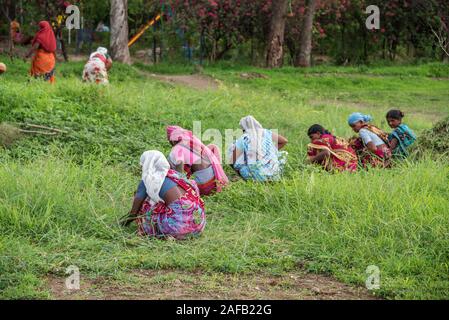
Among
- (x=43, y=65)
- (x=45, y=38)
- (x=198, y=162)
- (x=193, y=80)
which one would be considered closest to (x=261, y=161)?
(x=198, y=162)

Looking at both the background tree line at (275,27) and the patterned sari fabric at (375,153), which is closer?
the patterned sari fabric at (375,153)

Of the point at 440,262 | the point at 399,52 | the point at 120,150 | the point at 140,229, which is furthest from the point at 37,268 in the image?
the point at 399,52

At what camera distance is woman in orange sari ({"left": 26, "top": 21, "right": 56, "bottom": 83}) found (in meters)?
13.2

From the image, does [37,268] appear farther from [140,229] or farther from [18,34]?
[18,34]

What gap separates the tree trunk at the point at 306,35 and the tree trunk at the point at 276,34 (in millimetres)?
474

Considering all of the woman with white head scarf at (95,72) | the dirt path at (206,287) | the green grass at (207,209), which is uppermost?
the woman with white head scarf at (95,72)

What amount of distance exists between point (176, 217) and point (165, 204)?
0.54 ft

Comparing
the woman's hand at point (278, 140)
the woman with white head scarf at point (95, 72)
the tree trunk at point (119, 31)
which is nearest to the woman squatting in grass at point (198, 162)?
the woman's hand at point (278, 140)

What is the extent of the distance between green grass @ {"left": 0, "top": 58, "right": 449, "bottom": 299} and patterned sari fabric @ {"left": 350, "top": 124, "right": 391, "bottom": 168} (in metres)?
0.35

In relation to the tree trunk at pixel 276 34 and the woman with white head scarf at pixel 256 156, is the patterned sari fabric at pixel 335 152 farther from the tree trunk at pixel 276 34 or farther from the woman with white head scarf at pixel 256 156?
the tree trunk at pixel 276 34

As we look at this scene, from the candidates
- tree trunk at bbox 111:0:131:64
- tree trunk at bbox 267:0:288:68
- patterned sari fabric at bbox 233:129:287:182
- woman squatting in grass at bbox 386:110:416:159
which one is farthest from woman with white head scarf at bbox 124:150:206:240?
tree trunk at bbox 267:0:288:68

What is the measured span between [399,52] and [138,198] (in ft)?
57.4

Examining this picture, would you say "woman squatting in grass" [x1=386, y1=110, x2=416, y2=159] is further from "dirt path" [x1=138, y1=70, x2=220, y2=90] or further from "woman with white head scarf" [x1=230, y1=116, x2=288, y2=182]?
"dirt path" [x1=138, y1=70, x2=220, y2=90]

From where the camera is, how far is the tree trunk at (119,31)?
680 inches
